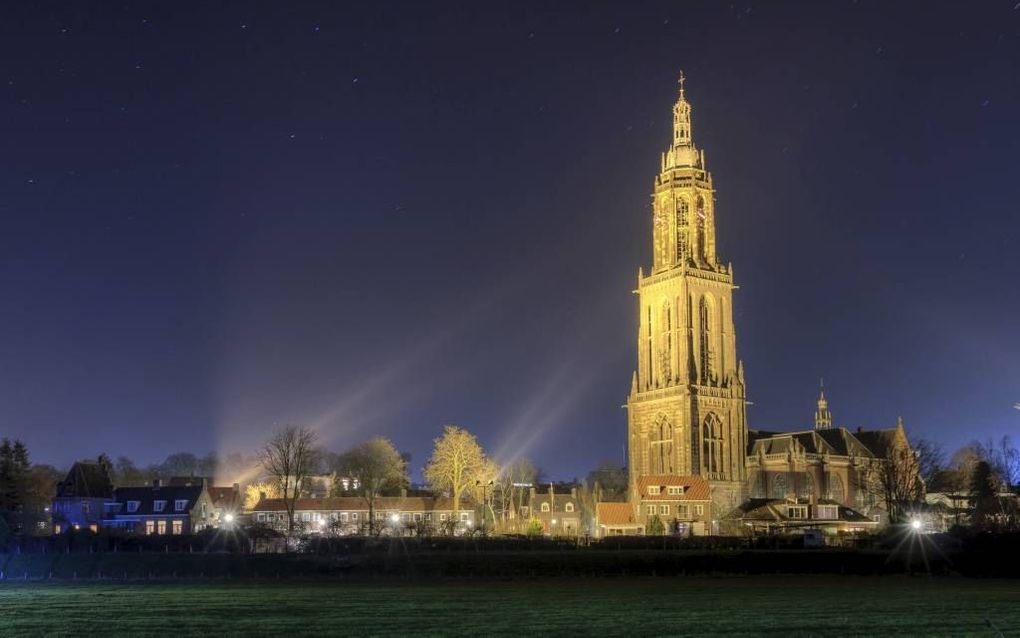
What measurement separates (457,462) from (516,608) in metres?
90.0

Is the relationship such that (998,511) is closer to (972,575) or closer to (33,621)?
(972,575)

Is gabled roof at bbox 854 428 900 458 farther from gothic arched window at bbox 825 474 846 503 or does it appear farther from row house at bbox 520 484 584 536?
row house at bbox 520 484 584 536

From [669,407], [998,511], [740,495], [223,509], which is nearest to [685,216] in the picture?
[669,407]

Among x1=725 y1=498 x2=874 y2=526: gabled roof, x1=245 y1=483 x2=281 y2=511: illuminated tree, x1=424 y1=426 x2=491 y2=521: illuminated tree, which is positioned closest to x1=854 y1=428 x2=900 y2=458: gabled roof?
x1=725 y1=498 x2=874 y2=526: gabled roof

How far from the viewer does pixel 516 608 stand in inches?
1655

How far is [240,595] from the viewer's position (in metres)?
50.1

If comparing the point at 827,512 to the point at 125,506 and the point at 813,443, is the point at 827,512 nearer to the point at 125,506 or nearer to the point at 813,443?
the point at 813,443

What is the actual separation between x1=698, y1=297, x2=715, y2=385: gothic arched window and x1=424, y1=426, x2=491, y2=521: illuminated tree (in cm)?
3067

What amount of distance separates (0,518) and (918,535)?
71.2m

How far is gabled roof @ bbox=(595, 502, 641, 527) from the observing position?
12381cm

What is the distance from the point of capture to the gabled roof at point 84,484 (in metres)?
129

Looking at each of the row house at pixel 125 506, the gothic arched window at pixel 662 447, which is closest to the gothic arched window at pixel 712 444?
the gothic arched window at pixel 662 447

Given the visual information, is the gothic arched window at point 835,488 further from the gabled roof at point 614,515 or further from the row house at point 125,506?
the row house at point 125,506

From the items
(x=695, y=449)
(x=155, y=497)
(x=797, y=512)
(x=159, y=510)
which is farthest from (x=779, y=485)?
(x=155, y=497)
